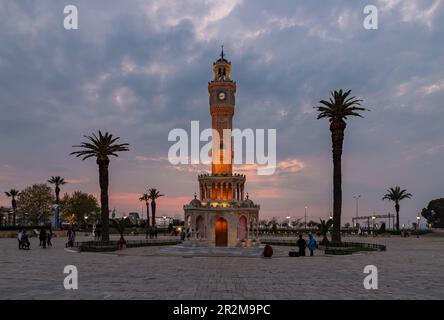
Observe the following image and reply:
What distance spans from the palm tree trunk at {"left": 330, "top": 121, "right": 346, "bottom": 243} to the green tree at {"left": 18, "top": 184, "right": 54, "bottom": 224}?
76790 mm

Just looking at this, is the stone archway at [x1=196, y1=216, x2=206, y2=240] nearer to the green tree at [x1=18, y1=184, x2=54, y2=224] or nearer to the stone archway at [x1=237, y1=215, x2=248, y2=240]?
the stone archway at [x1=237, y1=215, x2=248, y2=240]

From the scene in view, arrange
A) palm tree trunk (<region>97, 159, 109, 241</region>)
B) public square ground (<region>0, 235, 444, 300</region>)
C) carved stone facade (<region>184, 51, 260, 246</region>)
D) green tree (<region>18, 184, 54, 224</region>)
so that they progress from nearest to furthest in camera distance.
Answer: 1. public square ground (<region>0, 235, 444, 300</region>)
2. palm tree trunk (<region>97, 159, 109, 241</region>)
3. carved stone facade (<region>184, 51, 260, 246</region>)
4. green tree (<region>18, 184, 54, 224</region>)

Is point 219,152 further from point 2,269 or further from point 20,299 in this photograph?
point 20,299

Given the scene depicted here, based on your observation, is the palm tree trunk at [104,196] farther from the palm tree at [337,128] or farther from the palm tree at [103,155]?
the palm tree at [337,128]

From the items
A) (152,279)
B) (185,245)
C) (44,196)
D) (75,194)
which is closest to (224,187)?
(185,245)

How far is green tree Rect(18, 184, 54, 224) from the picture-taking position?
97.9 metres

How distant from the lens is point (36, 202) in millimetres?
98062

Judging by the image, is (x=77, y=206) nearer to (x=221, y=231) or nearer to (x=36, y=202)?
(x=36, y=202)

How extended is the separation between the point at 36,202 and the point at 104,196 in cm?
5995

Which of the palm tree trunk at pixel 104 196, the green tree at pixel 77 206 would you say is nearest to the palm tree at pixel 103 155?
the palm tree trunk at pixel 104 196

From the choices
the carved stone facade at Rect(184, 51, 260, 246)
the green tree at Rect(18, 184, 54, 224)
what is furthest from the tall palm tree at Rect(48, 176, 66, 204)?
the carved stone facade at Rect(184, 51, 260, 246)

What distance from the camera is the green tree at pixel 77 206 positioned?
122m

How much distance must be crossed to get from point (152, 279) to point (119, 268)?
584cm

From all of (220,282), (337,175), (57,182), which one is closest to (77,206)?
(57,182)
